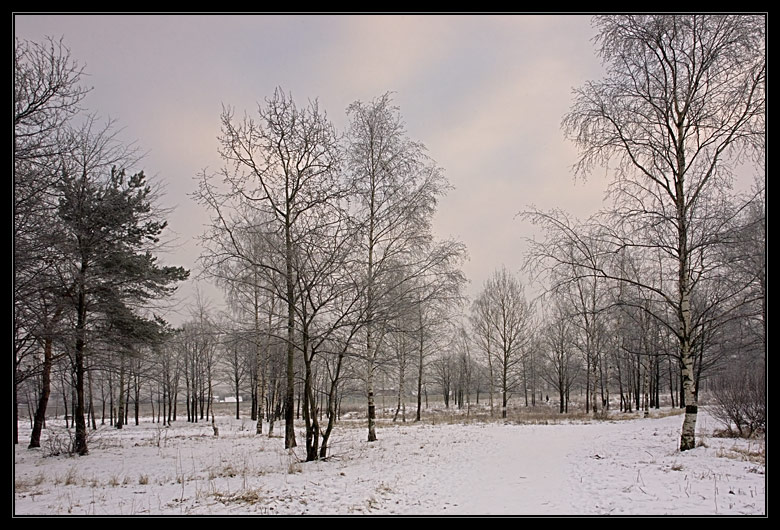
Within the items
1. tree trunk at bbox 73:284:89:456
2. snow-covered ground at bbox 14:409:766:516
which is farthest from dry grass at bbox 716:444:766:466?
tree trunk at bbox 73:284:89:456

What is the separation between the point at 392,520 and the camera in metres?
5.22

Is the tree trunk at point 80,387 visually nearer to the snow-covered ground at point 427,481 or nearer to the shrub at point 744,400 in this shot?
the snow-covered ground at point 427,481

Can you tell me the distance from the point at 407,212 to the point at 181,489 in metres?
8.90

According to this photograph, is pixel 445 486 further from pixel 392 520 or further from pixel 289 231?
pixel 289 231

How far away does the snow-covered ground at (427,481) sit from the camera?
566 centimetres

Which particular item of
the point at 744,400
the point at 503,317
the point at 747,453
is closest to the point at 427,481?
the point at 747,453

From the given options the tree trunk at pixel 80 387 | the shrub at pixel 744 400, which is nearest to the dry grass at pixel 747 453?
the shrub at pixel 744 400

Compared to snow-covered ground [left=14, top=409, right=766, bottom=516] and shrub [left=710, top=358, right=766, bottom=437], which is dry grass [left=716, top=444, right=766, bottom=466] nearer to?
snow-covered ground [left=14, top=409, right=766, bottom=516]

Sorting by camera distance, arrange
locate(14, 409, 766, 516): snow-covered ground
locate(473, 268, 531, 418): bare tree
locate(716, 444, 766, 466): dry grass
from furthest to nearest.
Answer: locate(473, 268, 531, 418): bare tree < locate(716, 444, 766, 466): dry grass < locate(14, 409, 766, 516): snow-covered ground

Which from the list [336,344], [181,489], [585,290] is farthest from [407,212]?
[585,290]

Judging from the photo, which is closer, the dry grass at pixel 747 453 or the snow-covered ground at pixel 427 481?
the snow-covered ground at pixel 427 481

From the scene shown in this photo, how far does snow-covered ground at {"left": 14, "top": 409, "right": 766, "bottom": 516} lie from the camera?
18.6 ft

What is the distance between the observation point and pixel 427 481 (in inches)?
294

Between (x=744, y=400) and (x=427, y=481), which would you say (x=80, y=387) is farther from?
(x=744, y=400)
